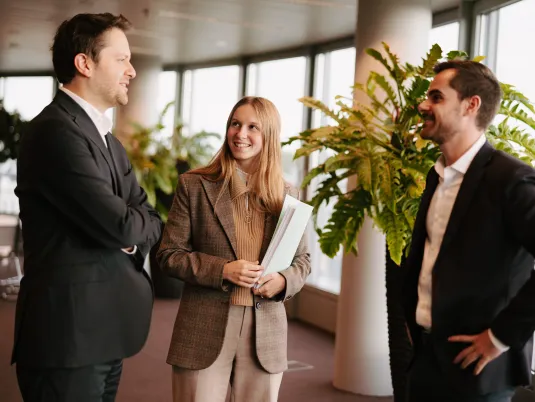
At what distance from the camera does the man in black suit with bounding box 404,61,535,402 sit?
6.89 ft

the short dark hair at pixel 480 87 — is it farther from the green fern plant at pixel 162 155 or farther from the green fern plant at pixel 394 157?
the green fern plant at pixel 162 155

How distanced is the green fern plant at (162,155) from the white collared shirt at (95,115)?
267 inches

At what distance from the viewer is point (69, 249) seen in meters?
2.18

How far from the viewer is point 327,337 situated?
7.88 metres

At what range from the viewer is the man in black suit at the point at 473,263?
82.7 inches

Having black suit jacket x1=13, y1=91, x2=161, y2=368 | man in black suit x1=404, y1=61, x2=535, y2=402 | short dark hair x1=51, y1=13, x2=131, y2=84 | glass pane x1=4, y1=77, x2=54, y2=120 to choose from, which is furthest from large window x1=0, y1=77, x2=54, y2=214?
man in black suit x1=404, y1=61, x2=535, y2=402

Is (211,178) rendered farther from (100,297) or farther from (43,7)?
(43,7)

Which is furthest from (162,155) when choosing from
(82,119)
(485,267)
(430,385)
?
(485,267)

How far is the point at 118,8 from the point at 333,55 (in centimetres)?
251

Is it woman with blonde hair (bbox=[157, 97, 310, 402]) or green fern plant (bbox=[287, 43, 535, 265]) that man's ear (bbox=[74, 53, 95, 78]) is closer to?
woman with blonde hair (bbox=[157, 97, 310, 402])

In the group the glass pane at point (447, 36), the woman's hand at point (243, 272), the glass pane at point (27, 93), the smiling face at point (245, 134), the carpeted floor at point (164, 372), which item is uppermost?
the glass pane at point (447, 36)

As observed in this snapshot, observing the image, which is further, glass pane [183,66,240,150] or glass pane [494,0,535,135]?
glass pane [183,66,240,150]

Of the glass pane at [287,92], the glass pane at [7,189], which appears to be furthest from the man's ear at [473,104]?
the glass pane at [7,189]

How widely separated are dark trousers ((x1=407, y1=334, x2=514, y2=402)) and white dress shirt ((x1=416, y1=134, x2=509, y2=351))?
94mm
